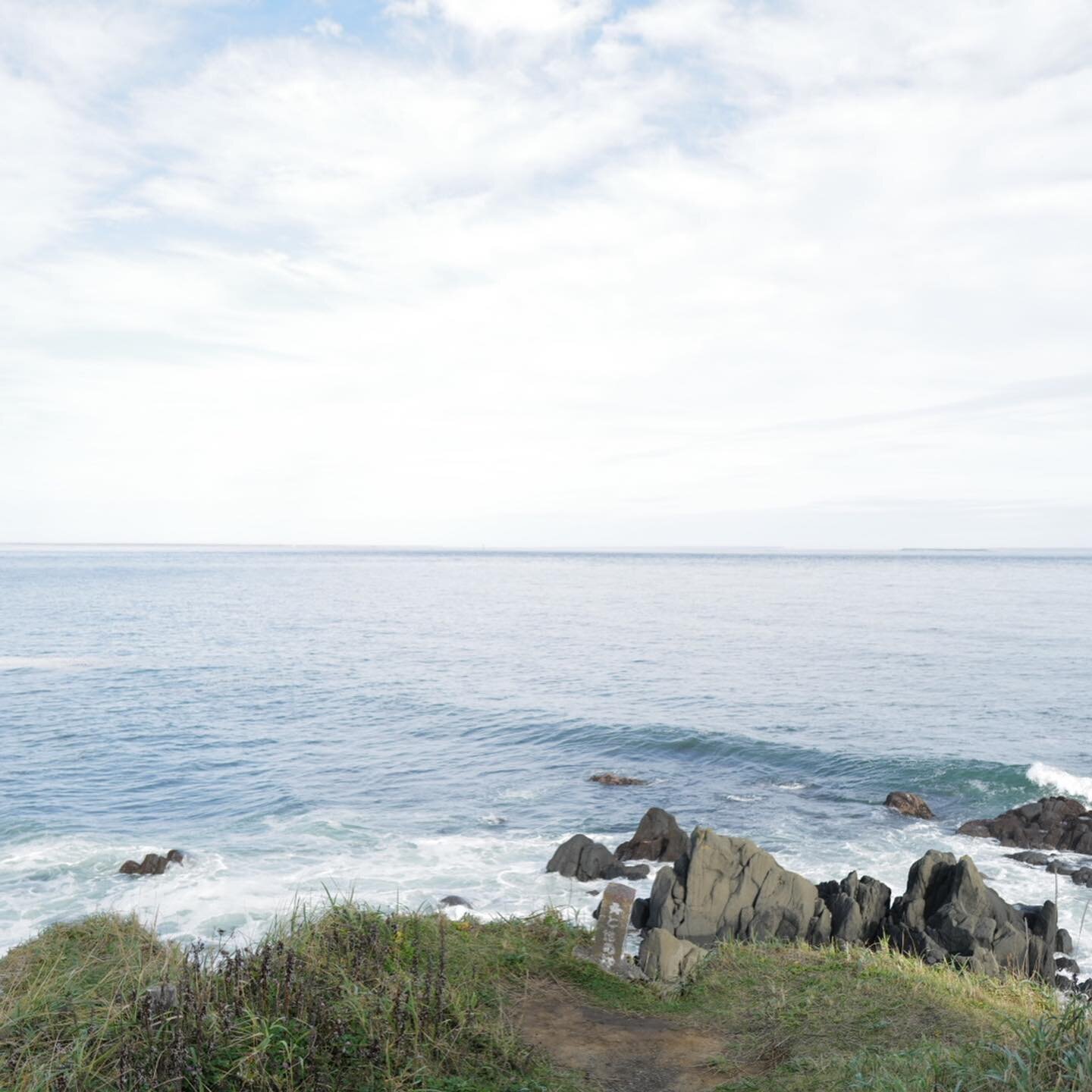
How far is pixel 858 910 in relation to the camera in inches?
632

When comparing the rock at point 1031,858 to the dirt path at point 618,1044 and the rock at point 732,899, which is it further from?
the dirt path at point 618,1044

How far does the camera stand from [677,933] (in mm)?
15773

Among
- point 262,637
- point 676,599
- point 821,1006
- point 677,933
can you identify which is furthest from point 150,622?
point 821,1006

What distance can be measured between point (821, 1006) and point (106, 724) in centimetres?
3421

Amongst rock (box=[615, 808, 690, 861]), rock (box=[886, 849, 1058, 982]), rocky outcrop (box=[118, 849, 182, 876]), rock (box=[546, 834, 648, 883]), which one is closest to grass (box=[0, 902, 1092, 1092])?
rock (box=[886, 849, 1058, 982])

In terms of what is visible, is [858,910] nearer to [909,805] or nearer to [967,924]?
[967,924]

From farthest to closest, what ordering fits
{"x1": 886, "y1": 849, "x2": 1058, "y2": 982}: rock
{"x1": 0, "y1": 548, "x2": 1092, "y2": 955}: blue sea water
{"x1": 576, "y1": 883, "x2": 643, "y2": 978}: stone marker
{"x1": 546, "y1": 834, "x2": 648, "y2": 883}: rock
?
{"x1": 0, "y1": 548, "x2": 1092, "y2": 955}: blue sea water, {"x1": 546, "y1": 834, "x2": 648, "y2": 883}: rock, {"x1": 886, "y1": 849, "x2": 1058, "y2": 982}: rock, {"x1": 576, "y1": 883, "x2": 643, "y2": 978}: stone marker

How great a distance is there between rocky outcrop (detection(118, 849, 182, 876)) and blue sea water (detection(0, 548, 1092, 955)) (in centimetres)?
38

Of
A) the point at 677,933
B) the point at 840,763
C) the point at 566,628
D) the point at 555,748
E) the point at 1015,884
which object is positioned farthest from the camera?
the point at 566,628

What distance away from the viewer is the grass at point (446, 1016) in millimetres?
7223

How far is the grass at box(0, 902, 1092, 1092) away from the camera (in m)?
7.22

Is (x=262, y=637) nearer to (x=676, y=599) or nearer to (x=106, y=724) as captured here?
(x=106, y=724)

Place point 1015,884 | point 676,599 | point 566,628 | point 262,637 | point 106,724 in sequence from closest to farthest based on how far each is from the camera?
point 1015,884 → point 106,724 → point 262,637 → point 566,628 → point 676,599

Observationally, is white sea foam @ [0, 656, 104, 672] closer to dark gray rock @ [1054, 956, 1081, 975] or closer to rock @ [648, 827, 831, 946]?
rock @ [648, 827, 831, 946]
